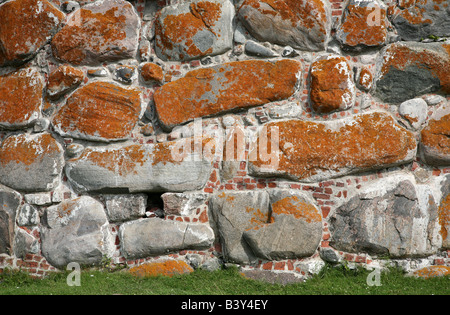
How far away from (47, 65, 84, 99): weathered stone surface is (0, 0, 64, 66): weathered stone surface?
391mm

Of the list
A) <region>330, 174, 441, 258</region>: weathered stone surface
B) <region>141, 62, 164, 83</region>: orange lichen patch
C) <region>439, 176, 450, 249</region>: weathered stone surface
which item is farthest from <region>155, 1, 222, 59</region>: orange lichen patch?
<region>439, 176, 450, 249</region>: weathered stone surface

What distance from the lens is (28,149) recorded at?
4832mm

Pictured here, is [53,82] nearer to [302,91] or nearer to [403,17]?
[302,91]

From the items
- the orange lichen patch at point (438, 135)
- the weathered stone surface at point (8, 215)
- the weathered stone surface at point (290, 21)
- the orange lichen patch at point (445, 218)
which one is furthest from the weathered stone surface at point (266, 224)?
the weathered stone surface at point (8, 215)

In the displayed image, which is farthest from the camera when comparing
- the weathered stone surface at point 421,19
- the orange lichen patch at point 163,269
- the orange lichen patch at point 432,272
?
the orange lichen patch at point 163,269

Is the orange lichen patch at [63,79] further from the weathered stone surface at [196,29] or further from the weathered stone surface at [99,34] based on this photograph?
the weathered stone surface at [196,29]

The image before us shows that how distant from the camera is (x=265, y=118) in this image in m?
4.38

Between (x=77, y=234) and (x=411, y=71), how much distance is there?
3346mm

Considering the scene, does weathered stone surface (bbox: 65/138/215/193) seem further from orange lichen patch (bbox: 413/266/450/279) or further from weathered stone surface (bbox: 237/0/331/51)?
orange lichen patch (bbox: 413/266/450/279)

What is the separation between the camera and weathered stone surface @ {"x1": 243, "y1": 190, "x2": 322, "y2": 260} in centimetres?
414

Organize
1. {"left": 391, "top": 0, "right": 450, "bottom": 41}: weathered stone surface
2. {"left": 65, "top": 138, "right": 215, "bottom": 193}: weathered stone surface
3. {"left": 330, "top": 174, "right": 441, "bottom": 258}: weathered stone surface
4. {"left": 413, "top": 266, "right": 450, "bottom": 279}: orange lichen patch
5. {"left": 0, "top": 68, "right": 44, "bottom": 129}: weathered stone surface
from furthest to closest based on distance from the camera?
{"left": 0, "top": 68, "right": 44, "bottom": 129}: weathered stone surface
{"left": 65, "top": 138, "right": 215, "bottom": 193}: weathered stone surface
{"left": 391, "top": 0, "right": 450, "bottom": 41}: weathered stone surface
{"left": 330, "top": 174, "right": 441, "bottom": 258}: weathered stone surface
{"left": 413, "top": 266, "right": 450, "bottom": 279}: orange lichen patch

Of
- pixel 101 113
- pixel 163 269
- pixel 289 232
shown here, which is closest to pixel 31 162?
pixel 101 113

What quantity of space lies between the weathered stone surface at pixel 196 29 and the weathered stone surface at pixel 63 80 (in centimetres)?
90

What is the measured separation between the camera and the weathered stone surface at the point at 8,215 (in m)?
4.79
